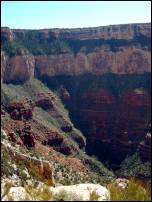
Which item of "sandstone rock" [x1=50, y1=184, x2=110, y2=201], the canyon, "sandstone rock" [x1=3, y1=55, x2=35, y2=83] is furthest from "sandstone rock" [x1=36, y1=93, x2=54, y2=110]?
"sandstone rock" [x1=50, y1=184, x2=110, y2=201]

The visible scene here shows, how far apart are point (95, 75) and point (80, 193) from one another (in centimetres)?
9455

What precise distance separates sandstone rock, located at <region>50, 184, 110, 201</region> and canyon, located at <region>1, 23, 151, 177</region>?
71.6 meters

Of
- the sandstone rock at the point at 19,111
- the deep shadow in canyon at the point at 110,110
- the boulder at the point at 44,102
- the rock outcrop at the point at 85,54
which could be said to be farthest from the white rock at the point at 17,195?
the rock outcrop at the point at 85,54

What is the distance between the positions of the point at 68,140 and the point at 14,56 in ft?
81.9

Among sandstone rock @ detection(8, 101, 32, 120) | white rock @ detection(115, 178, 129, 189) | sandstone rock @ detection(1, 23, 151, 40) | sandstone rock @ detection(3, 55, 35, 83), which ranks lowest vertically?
white rock @ detection(115, 178, 129, 189)

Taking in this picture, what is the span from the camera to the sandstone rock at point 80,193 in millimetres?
37844

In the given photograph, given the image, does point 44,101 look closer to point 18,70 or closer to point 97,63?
point 18,70

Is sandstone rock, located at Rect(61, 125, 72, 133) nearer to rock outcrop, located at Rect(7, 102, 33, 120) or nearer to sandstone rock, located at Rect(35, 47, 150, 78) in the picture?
rock outcrop, located at Rect(7, 102, 33, 120)

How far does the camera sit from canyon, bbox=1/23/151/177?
118 metres

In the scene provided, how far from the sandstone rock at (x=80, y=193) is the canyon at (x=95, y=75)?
7155 centimetres

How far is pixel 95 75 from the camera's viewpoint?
5226 inches

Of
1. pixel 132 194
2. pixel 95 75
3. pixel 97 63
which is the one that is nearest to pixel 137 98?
pixel 95 75

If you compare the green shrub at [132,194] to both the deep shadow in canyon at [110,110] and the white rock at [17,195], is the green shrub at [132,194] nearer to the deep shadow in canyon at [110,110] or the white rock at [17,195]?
the white rock at [17,195]

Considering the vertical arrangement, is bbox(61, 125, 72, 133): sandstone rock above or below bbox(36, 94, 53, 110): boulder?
below
